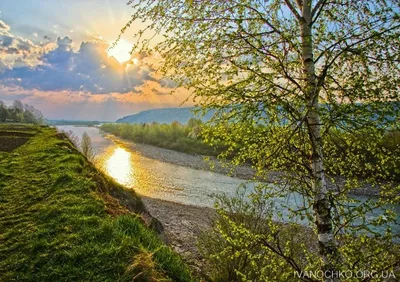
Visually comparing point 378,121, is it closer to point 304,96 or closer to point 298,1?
point 304,96

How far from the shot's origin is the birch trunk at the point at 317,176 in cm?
336

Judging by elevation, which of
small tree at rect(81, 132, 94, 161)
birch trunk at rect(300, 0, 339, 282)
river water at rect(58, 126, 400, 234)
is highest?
birch trunk at rect(300, 0, 339, 282)

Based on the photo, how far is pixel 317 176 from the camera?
3520 millimetres

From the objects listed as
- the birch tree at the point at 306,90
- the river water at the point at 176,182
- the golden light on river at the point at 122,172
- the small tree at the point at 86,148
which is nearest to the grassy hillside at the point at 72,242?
the birch tree at the point at 306,90

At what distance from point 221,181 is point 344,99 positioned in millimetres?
25801

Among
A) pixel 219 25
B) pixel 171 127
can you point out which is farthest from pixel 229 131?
pixel 171 127

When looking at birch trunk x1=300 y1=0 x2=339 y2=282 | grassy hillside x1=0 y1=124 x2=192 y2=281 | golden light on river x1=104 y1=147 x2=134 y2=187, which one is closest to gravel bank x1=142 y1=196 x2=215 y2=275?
grassy hillside x1=0 y1=124 x2=192 y2=281

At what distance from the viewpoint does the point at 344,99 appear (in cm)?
345

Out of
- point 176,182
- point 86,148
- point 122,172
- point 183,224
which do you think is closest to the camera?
point 183,224

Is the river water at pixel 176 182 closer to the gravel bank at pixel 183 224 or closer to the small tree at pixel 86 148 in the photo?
the small tree at pixel 86 148

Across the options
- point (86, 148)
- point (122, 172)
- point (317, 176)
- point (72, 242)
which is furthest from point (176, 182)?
point (317, 176)

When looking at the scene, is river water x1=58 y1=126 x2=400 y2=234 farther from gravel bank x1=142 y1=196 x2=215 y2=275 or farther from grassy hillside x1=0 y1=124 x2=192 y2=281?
A: grassy hillside x1=0 y1=124 x2=192 y2=281

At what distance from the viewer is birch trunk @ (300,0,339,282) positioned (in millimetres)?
3355

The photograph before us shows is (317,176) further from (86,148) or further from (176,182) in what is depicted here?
(176,182)
